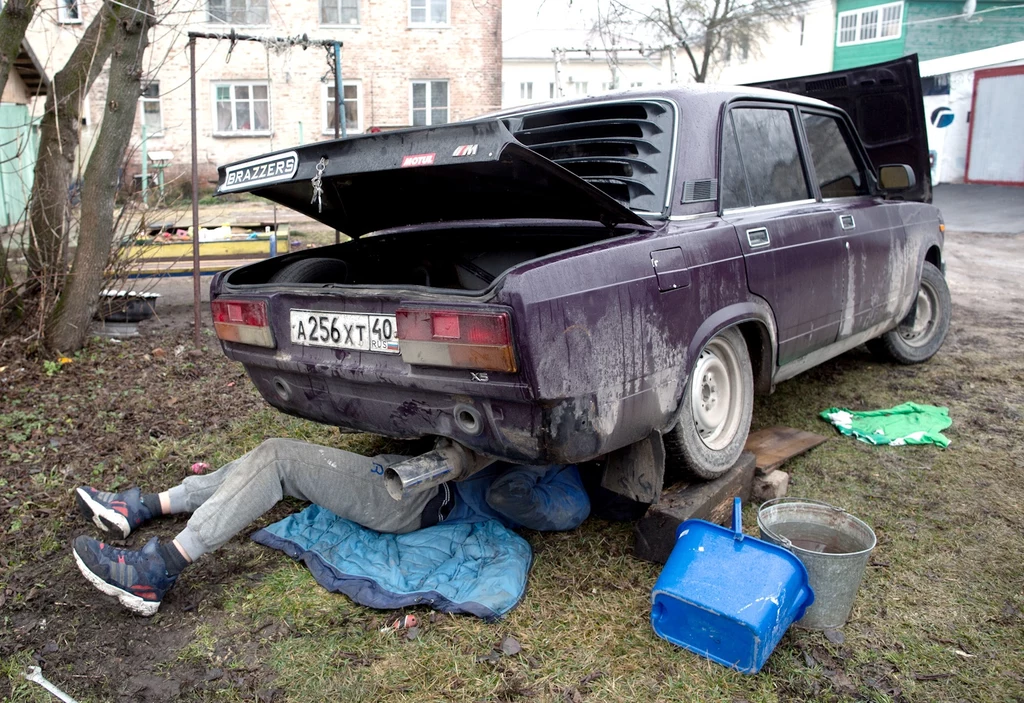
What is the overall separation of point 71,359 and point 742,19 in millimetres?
17310

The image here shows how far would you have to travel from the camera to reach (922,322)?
5523mm

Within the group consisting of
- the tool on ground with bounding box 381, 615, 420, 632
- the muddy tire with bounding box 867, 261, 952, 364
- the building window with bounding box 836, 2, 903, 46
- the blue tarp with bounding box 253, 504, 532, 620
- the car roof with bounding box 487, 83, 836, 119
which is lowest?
the tool on ground with bounding box 381, 615, 420, 632

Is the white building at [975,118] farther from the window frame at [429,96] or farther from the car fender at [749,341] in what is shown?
the car fender at [749,341]

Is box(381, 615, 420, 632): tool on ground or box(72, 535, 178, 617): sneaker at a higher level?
box(72, 535, 178, 617): sneaker

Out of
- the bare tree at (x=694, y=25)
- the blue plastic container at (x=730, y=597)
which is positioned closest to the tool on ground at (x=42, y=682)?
the blue plastic container at (x=730, y=597)

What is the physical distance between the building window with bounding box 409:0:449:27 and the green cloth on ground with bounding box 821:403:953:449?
19.9 m

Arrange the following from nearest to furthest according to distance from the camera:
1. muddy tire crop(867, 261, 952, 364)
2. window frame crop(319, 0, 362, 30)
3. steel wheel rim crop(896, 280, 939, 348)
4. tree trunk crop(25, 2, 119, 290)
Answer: muddy tire crop(867, 261, 952, 364)
steel wheel rim crop(896, 280, 939, 348)
tree trunk crop(25, 2, 119, 290)
window frame crop(319, 0, 362, 30)

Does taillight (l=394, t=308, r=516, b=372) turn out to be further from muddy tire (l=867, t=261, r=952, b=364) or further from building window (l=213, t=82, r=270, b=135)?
building window (l=213, t=82, r=270, b=135)

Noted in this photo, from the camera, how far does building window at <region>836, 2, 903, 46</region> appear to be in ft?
79.8

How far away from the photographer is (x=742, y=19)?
1838 centimetres

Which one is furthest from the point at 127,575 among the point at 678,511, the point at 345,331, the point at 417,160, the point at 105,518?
the point at 678,511

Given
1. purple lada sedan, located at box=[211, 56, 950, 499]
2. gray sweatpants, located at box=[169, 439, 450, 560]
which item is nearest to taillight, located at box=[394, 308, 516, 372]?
purple lada sedan, located at box=[211, 56, 950, 499]

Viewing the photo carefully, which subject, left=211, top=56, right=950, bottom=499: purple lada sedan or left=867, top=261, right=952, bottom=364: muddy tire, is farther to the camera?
left=867, top=261, right=952, bottom=364: muddy tire

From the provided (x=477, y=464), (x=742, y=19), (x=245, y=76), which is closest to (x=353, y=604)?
(x=477, y=464)
